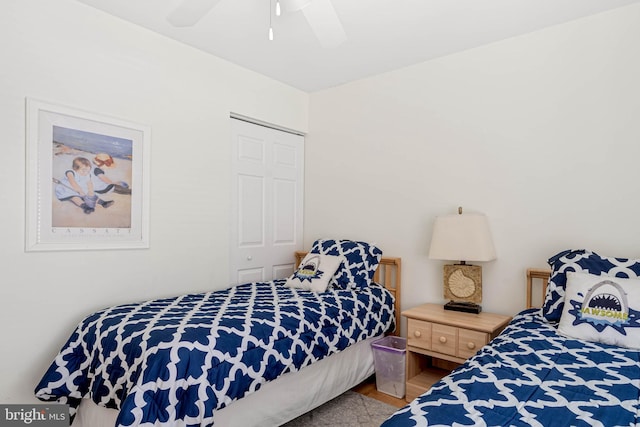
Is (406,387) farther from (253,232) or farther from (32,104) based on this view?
(32,104)

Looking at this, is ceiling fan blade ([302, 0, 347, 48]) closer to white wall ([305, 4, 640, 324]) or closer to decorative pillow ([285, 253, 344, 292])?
white wall ([305, 4, 640, 324])

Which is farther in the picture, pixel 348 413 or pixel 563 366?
pixel 348 413

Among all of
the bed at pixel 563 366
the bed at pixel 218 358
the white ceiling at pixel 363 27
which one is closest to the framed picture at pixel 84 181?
the bed at pixel 218 358

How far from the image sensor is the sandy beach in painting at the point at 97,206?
225 cm

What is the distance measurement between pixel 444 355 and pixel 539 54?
2108 millimetres

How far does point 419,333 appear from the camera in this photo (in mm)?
2648

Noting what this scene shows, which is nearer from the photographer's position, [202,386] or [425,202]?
[202,386]

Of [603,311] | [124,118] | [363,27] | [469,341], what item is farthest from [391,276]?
Answer: [124,118]

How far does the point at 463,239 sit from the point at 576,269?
0.66 meters

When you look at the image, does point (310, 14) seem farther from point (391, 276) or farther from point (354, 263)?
point (391, 276)

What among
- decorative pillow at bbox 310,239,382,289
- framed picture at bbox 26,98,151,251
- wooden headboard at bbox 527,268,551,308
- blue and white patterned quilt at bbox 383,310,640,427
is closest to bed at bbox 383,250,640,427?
blue and white patterned quilt at bbox 383,310,640,427

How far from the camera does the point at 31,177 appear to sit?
7.04 ft

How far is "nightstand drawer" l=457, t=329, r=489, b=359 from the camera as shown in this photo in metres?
2.37

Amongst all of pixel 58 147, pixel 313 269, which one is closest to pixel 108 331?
pixel 58 147
